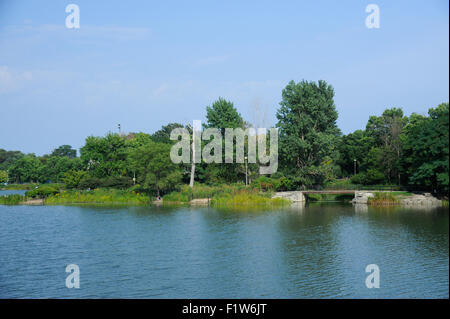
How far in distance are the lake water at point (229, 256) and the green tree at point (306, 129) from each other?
14.3 m

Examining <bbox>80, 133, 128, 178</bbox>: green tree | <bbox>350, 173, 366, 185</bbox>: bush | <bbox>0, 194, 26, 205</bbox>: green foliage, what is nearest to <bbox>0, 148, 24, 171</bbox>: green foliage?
Answer: <bbox>80, 133, 128, 178</bbox>: green tree

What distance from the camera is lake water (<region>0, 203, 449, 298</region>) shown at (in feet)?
53.0

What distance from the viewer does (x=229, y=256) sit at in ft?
68.6

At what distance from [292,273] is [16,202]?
3662 cm

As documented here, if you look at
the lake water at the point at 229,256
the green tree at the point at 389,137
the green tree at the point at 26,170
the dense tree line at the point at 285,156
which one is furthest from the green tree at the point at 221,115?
the green tree at the point at 26,170

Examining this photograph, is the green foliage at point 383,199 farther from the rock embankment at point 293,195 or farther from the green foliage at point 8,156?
the green foliage at point 8,156

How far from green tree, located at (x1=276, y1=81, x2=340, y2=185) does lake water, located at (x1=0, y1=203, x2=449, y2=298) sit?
46.9 feet

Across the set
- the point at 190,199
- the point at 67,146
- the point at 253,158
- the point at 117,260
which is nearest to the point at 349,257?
the point at 117,260

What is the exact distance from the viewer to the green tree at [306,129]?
46031mm

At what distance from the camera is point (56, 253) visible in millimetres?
21828

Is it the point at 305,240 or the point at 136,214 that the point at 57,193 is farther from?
the point at 305,240

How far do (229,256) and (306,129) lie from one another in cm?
2855

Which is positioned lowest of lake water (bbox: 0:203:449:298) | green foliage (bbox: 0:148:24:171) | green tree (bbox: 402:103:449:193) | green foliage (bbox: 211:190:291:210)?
lake water (bbox: 0:203:449:298)

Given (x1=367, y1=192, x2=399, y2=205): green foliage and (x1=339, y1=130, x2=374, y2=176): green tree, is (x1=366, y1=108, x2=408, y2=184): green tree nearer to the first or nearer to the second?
(x1=339, y1=130, x2=374, y2=176): green tree
